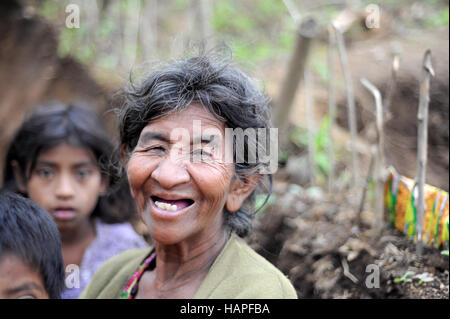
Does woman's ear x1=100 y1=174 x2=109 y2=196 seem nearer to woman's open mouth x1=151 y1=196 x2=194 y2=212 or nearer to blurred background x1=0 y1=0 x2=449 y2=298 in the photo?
blurred background x1=0 y1=0 x2=449 y2=298

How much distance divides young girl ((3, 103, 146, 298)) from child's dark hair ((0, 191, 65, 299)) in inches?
41.2

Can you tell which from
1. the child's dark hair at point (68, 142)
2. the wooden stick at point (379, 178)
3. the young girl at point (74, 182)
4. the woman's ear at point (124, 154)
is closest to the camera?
the woman's ear at point (124, 154)

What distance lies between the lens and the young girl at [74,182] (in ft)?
9.87

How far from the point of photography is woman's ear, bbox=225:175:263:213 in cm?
198

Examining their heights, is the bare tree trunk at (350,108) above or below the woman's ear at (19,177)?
above

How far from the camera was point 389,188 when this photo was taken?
9.04ft

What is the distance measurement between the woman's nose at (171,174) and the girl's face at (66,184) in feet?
4.36

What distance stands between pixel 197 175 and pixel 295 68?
2.94 meters

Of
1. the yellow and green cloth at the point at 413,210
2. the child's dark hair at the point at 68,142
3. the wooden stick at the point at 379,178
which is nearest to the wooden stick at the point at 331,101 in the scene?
the wooden stick at the point at 379,178

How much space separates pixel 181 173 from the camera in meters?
1.79

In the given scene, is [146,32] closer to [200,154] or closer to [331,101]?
[331,101]

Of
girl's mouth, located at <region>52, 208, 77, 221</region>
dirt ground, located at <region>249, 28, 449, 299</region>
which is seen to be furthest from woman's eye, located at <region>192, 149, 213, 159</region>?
girl's mouth, located at <region>52, 208, 77, 221</region>

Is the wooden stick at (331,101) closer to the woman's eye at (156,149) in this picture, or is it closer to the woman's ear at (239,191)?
the woman's ear at (239,191)
